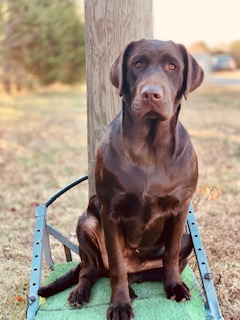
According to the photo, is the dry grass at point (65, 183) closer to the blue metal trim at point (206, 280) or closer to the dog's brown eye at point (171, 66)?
the blue metal trim at point (206, 280)

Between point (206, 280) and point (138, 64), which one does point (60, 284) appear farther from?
point (138, 64)

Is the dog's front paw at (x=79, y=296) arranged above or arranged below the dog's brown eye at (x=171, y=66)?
below

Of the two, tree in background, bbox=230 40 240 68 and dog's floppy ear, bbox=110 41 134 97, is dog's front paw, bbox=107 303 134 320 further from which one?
tree in background, bbox=230 40 240 68

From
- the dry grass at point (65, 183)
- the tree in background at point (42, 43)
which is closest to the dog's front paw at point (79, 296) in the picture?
the dry grass at point (65, 183)

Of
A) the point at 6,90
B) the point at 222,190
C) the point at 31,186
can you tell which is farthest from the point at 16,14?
the point at 222,190

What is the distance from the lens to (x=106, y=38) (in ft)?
10.9

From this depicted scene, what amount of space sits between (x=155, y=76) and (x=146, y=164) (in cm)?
45

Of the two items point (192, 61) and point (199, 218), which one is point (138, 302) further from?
point (199, 218)

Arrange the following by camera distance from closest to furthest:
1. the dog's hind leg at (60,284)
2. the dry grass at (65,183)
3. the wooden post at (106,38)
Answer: the dog's hind leg at (60,284) → the wooden post at (106,38) → the dry grass at (65,183)

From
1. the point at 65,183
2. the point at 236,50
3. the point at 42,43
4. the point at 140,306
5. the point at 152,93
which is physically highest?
the point at 152,93

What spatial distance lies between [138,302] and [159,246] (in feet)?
1.14

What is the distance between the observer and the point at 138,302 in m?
2.75

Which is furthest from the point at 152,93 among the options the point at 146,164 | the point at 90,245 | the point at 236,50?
the point at 236,50

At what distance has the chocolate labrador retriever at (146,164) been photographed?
245cm
